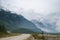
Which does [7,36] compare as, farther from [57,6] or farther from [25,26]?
[57,6]

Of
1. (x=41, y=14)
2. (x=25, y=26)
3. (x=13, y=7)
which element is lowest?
(x=25, y=26)

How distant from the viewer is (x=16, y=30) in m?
2.53

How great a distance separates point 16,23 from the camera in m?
2.54

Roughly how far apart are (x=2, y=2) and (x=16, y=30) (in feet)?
1.98

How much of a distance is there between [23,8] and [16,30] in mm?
437

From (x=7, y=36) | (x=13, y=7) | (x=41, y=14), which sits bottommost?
(x=7, y=36)

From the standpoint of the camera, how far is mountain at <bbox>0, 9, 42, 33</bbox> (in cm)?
250

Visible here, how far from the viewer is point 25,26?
2.52 meters

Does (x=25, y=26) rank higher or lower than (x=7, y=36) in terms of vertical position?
higher

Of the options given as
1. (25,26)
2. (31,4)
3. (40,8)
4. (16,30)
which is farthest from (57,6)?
(16,30)

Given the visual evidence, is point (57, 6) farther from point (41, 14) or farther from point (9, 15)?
point (9, 15)

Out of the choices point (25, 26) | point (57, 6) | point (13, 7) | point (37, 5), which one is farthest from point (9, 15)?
point (57, 6)

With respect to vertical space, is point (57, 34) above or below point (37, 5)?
below

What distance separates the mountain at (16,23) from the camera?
2502mm
